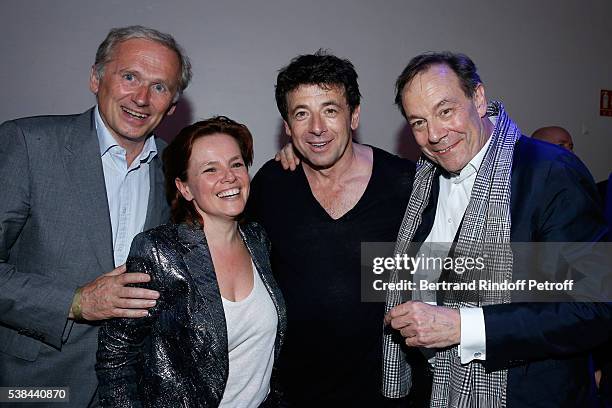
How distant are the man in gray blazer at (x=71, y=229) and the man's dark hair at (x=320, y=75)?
55cm

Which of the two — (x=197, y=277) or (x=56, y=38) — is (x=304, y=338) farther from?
(x=56, y=38)

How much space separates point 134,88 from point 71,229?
59 cm

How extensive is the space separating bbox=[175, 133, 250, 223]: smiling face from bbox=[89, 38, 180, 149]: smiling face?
282 millimetres

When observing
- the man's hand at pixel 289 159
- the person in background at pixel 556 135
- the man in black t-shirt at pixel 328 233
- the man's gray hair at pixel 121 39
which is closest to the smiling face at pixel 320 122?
the man in black t-shirt at pixel 328 233

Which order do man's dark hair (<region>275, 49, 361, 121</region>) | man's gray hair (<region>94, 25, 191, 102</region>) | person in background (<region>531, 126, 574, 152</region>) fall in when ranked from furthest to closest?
person in background (<region>531, 126, 574, 152</region>) < man's dark hair (<region>275, 49, 361, 121</region>) < man's gray hair (<region>94, 25, 191, 102</region>)

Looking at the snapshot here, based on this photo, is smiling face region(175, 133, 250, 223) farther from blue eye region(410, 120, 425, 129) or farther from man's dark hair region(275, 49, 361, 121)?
blue eye region(410, 120, 425, 129)

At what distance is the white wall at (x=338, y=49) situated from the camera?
133 inches

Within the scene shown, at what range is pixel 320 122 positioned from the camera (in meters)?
2.00

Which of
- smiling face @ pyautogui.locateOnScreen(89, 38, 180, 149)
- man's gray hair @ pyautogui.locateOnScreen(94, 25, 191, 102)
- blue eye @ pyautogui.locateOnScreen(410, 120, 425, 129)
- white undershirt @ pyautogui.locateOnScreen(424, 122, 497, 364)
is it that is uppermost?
man's gray hair @ pyautogui.locateOnScreen(94, 25, 191, 102)

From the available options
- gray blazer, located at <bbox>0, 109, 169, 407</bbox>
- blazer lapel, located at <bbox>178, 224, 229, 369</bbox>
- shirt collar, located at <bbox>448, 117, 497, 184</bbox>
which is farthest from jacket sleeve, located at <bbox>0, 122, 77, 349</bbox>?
shirt collar, located at <bbox>448, 117, 497, 184</bbox>

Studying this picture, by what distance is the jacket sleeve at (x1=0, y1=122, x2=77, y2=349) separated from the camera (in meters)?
1.57

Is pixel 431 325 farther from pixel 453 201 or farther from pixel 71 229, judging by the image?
pixel 71 229

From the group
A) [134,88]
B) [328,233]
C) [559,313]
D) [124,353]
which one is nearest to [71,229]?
[124,353]

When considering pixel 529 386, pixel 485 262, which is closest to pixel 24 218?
pixel 485 262
